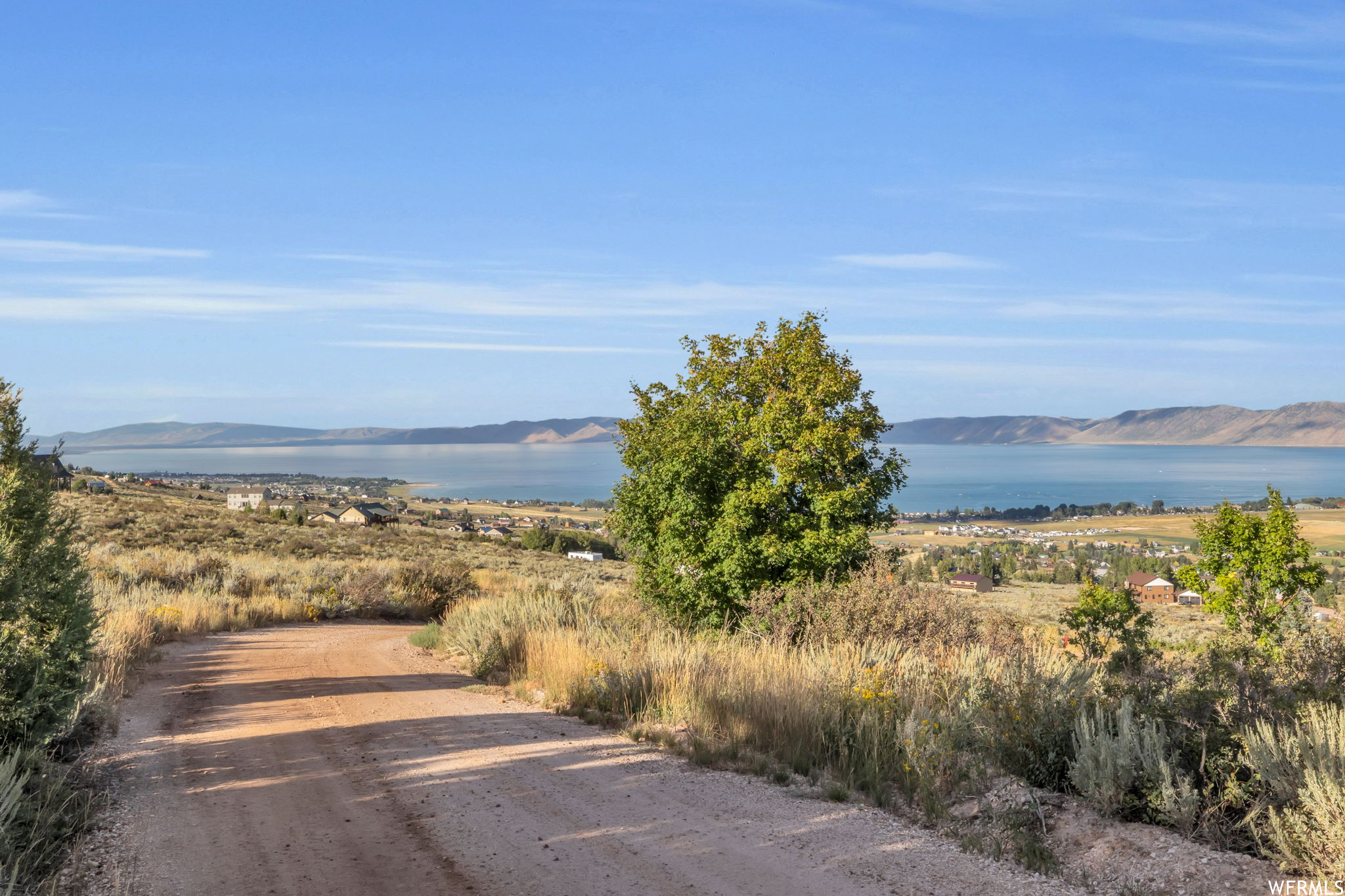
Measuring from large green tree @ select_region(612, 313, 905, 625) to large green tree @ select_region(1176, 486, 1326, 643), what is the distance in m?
13.3

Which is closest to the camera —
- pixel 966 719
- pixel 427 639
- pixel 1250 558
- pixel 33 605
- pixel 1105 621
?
pixel 33 605

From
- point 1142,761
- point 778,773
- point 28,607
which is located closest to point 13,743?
point 28,607

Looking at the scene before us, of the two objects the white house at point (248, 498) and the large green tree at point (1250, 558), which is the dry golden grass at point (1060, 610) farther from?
the white house at point (248, 498)

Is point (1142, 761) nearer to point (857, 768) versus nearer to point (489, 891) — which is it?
point (857, 768)

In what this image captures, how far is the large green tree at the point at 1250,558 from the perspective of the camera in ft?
75.9

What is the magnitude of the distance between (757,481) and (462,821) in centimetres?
986

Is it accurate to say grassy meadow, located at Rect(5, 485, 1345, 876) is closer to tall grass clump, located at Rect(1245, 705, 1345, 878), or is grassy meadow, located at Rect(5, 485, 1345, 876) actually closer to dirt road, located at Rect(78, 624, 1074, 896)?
tall grass clump, located at Rect(1245, 705, 1345, 878)

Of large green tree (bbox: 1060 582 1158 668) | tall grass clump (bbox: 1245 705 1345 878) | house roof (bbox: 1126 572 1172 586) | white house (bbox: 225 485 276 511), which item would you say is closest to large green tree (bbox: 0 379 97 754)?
tall grass clump (bbox: 1245 705 1345 878)

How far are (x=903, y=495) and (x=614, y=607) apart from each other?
184 m

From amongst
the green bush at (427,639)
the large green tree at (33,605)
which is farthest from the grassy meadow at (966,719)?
the large green tree at (33,605)

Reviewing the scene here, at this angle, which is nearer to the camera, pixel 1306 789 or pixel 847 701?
pixel 1306 789

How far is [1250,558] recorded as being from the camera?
24109 mm

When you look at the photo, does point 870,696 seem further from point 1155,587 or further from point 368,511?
point 368,511

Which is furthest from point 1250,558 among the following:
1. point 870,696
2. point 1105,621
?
point 870,696
